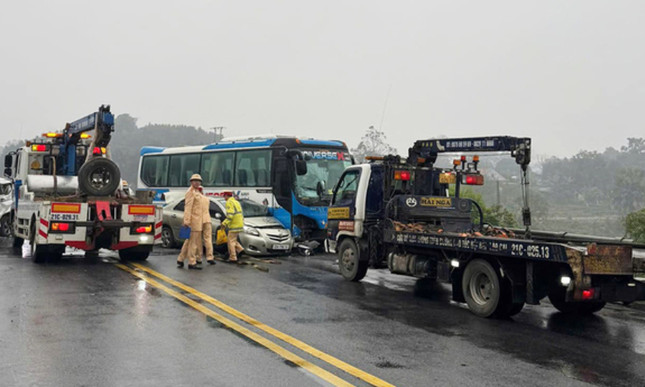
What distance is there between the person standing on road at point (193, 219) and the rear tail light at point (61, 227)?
2.24 m

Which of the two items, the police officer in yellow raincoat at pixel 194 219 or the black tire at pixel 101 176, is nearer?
the police officer in yellow raincoat at pixel 194 219

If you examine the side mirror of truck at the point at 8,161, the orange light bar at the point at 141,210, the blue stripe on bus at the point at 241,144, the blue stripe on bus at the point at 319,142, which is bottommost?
the orange light bar at the point at 141,210

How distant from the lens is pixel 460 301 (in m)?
10.1

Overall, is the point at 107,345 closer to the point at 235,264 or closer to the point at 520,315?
the point at 520,315

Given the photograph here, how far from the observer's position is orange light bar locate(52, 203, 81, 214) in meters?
13.7

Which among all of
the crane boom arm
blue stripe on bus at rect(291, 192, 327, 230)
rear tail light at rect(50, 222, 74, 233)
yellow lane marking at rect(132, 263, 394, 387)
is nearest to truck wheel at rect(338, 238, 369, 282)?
the crane boom arm

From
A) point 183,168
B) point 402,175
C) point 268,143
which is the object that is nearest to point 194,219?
point 402,175

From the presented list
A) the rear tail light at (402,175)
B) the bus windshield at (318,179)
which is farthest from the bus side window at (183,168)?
the rear tail light at (402,175)

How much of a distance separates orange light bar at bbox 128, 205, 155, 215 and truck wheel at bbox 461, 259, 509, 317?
24.6ft

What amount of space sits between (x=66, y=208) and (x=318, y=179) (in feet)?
25.1

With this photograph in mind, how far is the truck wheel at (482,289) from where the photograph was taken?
9.08m

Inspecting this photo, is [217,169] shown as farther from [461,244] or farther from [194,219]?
[461,244]

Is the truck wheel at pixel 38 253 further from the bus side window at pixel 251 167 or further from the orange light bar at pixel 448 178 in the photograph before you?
the orange light bar at pixel 448 178

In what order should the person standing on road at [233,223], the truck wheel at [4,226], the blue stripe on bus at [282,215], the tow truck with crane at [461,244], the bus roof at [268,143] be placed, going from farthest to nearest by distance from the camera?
the truck wheel at [4,226] < the bus roof at [268,143] < the blue stripe on bus at [282,215] < the person standing on road at [233,223] < the tow truck with crane at [461,244]
